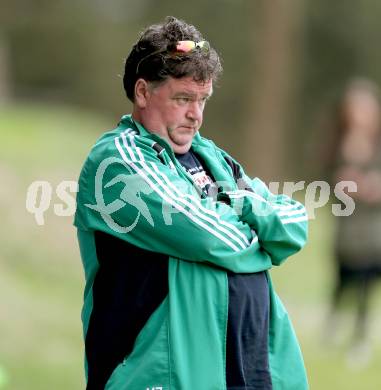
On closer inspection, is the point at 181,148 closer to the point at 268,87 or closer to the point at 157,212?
the point at 157,212

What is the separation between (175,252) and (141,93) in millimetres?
579

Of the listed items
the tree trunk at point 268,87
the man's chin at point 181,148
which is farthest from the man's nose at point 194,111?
the tree trunk at point 268,87

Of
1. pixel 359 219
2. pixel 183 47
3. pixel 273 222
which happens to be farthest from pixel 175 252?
pixel 359 219

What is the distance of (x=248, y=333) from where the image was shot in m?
3.59

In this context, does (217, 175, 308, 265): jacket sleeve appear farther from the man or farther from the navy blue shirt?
the navy blue shirt

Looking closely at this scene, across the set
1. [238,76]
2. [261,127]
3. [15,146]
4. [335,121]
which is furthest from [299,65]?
[335,121]

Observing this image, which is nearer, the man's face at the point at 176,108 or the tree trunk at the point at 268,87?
the man's face at the point at 176,108

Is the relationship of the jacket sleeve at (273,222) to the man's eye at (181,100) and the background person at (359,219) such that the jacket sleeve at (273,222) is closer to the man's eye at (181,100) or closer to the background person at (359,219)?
the man's eye at (181,100)

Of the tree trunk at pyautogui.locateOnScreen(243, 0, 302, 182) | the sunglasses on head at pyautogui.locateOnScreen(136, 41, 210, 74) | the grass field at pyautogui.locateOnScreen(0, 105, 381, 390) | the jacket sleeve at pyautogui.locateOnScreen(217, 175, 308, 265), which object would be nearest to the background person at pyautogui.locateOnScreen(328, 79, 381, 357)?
the grass field at pyautogui.locateOnScreen(0, 105, 381, 390)

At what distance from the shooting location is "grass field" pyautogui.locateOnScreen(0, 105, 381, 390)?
765 centimetres

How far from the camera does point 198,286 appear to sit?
3.53 m

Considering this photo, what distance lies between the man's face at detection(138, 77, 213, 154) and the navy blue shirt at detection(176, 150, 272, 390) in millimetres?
502

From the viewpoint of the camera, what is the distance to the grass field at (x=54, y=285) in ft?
25.1

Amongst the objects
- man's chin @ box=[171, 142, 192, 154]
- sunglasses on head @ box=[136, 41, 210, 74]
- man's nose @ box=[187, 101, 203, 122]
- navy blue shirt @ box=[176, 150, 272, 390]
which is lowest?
navy blue shirt @ box=[176, 150, 272, 390]
